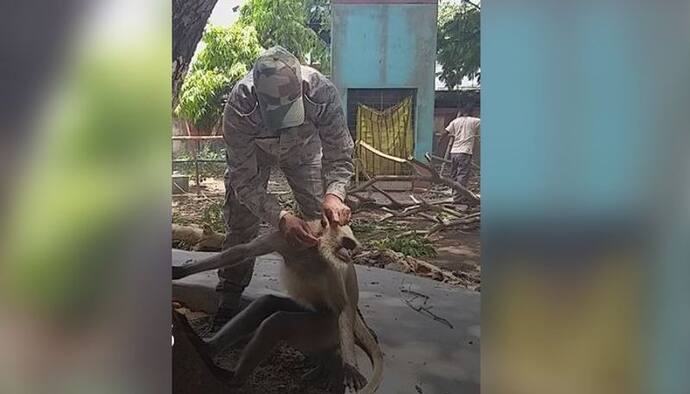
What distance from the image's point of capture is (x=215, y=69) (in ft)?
6.69

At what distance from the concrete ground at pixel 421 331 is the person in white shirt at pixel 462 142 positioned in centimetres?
32

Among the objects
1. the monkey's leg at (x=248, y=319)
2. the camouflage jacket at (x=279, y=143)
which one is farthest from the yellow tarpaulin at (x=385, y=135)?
the monkey's leg at (x=248, y=319)

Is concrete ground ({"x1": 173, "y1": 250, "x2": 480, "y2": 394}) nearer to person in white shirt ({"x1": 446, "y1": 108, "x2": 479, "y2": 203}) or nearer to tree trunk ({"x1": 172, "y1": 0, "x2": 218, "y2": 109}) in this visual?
person in white shirt ({"x1": 446, "y1": 108, "x2": 479, "y2": 203})

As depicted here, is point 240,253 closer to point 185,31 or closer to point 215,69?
point 215,69

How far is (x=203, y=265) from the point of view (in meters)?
2.06

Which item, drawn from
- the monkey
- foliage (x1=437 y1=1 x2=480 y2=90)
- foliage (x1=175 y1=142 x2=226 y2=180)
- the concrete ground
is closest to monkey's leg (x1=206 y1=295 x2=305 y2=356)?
the monkey

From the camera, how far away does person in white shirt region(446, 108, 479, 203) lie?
194 cm

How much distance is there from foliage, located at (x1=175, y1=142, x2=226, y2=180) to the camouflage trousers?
0.14 feet

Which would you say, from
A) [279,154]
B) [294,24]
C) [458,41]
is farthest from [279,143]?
[458,41]
